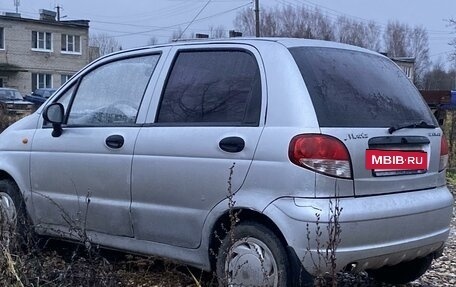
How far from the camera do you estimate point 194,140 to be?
452 centimetres

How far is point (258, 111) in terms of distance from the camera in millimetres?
4332

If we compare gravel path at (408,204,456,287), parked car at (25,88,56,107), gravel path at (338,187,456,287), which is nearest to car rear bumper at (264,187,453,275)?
gravel path at (338,187,456,287)

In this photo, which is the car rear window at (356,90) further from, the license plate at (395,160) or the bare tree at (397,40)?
the bare tree at (397,40)

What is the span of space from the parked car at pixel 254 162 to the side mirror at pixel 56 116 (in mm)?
11

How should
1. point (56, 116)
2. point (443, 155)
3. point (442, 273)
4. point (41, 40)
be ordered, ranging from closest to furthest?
point (443, 155) < point (56, 116) < point (442, 273) < point (41, 40)

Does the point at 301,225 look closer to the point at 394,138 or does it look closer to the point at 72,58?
the point at 394,138

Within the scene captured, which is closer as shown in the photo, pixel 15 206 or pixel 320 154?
pixel 320 154

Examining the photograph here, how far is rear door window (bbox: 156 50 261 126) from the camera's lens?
14.6ft

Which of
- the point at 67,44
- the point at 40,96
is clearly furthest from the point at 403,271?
the point at 67,44

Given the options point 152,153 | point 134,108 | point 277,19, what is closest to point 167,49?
point 134,108

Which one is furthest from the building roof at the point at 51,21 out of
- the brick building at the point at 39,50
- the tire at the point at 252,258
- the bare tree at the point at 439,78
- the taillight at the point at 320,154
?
the taillight at the point at 320,154

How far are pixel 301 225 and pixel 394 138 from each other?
35.5 inches

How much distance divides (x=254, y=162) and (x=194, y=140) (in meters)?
0.51

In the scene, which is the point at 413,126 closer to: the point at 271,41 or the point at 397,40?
the point at 271,41
